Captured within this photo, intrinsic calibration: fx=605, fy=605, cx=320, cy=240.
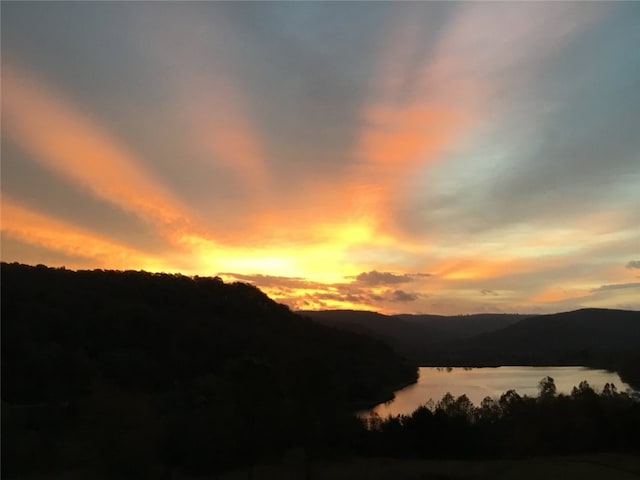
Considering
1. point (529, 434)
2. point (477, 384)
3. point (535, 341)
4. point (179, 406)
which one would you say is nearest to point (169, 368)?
point (179, 406)

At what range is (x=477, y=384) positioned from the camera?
86000mm

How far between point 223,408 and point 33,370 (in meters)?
19.1

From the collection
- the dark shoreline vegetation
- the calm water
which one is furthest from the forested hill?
the calm water

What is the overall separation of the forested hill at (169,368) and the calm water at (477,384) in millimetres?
4402

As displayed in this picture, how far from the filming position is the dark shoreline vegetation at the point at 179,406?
77.5 feet

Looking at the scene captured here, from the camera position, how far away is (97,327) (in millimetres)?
51562

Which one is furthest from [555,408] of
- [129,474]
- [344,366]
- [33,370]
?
[344,366]

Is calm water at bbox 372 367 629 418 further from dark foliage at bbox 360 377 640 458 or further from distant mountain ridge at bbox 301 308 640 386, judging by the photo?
dark foliage at bbox 360 377 640 458

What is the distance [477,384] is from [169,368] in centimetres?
4949

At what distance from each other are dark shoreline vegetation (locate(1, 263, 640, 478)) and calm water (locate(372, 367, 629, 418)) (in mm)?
7899

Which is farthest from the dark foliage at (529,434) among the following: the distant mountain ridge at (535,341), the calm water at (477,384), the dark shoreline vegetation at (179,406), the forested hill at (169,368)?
the distant mountain ridge at (535,341)

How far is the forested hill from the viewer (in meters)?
24.4

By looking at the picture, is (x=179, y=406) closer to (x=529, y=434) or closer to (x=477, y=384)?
(x=529, y=434)

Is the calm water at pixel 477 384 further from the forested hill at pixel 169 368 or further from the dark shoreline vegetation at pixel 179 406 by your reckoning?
the dark shoreline vegetation at pixel 179 406
